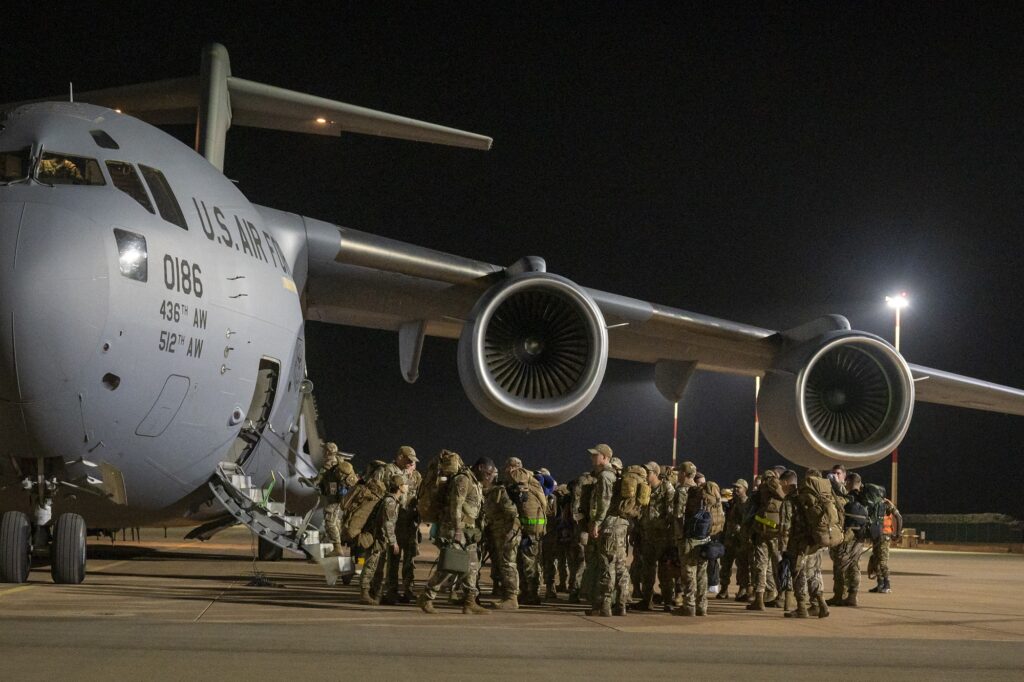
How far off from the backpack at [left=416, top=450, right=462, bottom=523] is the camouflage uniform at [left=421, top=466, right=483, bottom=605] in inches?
6.5

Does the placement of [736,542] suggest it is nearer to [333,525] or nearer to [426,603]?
[333,525]

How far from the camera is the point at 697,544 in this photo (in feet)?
35.3

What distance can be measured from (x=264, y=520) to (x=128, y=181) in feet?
11.5

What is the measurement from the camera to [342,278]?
14.0m

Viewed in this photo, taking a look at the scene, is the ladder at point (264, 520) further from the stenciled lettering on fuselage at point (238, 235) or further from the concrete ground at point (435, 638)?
the stenciled lettering on fuselage at point (238, 235)

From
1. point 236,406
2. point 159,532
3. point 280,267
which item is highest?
point 280,267

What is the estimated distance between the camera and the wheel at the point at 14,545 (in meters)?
9.82

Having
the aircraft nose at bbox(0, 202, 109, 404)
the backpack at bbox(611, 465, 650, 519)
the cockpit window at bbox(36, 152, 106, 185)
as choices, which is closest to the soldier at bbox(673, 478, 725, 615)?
the backpack at bbox(611, 465, 650, 519)

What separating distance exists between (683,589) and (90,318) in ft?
17.9

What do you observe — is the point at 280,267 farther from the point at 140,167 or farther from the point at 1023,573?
the point at 1023,573

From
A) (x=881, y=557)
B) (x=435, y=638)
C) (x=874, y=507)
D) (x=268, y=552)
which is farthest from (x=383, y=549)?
(x=268, y=552)

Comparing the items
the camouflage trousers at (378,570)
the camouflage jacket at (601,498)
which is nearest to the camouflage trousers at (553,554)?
the camouflage trousers at (378,570)

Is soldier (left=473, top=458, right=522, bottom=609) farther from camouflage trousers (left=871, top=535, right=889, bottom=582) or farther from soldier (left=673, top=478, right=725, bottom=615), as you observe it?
camouflage trousers (left=871, top=535, right=889, bottom=582)

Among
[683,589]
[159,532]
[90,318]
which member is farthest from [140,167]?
[159,532]
